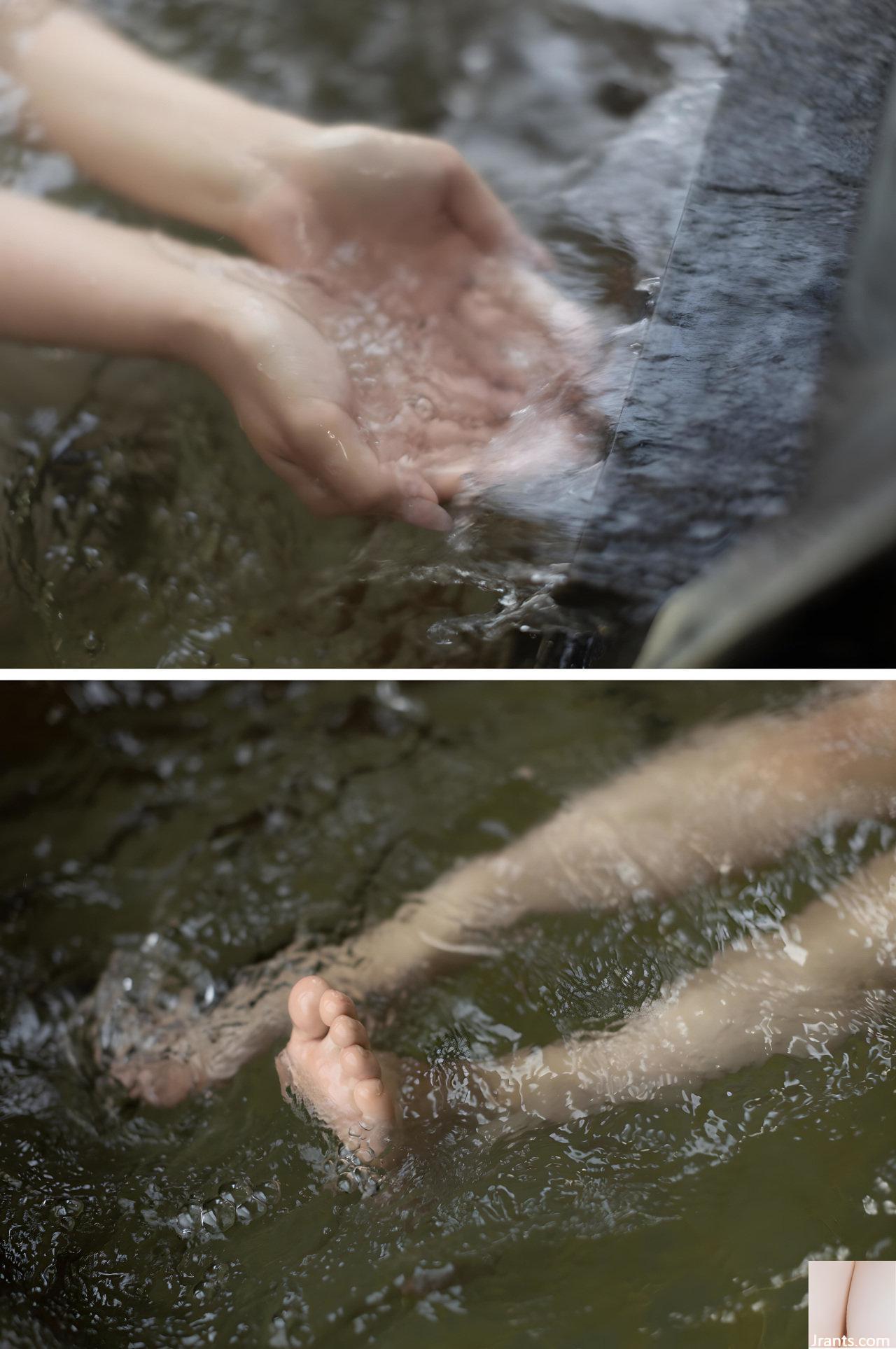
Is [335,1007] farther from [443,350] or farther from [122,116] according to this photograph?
[122,116]

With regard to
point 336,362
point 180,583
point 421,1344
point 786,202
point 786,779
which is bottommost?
point 421,1344

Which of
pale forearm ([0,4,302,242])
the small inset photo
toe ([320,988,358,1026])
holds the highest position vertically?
pale forearm ([0,4,302,242])

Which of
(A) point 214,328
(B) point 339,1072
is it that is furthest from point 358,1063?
(A) point 214,328

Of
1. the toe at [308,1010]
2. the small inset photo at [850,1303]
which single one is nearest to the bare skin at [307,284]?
the toe at [308,1010]

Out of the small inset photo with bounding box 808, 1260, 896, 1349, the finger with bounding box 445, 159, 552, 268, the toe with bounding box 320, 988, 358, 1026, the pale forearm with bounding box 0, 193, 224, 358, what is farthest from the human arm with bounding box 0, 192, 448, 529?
the small inset photo with bounding box 808, 1260, 896, 1349

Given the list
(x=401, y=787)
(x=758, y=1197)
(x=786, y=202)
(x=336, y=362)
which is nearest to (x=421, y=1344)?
(x=758, y=1197)

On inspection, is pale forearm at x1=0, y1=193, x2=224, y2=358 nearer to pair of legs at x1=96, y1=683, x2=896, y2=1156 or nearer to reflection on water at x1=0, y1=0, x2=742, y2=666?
reflection on water at x1=0, y1=0, x2=742, y2=666

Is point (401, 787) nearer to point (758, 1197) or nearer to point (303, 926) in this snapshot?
point (303, 926)

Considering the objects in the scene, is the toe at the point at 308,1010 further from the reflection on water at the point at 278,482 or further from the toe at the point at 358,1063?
the reflection on water at the point at 278,482
